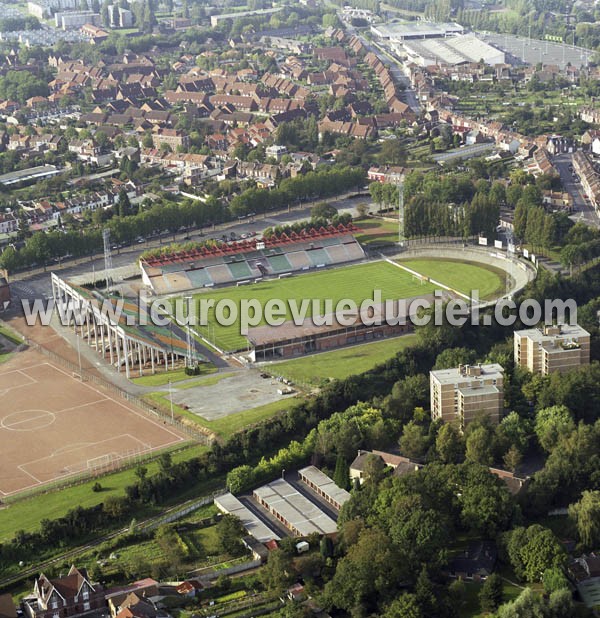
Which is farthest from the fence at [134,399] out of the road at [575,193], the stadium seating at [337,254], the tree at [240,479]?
the road at [575,193]

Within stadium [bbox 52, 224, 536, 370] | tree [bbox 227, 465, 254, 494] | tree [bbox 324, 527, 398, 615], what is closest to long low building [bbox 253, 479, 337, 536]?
tree [bbox 227, 465, 254, 494]

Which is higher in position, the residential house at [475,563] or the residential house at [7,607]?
the residential house at [7,607]

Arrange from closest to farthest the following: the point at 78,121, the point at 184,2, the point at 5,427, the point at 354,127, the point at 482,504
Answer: the point at 482,504
the point at 5,427
the point at 354,127
the point at 78,121
the point at 184,2

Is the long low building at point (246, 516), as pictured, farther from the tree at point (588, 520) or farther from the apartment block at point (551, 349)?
the apartment block at point (551, 349)

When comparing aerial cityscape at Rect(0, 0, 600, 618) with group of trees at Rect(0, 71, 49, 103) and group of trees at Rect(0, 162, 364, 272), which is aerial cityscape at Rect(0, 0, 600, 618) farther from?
group of trees at Rect(0, 71, 49, 103)

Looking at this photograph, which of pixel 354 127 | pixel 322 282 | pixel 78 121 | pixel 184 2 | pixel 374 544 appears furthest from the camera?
pixel 184 2

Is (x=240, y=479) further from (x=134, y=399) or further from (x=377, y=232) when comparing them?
(x=377, y=232)

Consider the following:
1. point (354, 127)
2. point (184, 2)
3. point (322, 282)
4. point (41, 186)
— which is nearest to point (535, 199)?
point (322, 282)

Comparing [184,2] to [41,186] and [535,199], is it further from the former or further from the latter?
[535,199]
